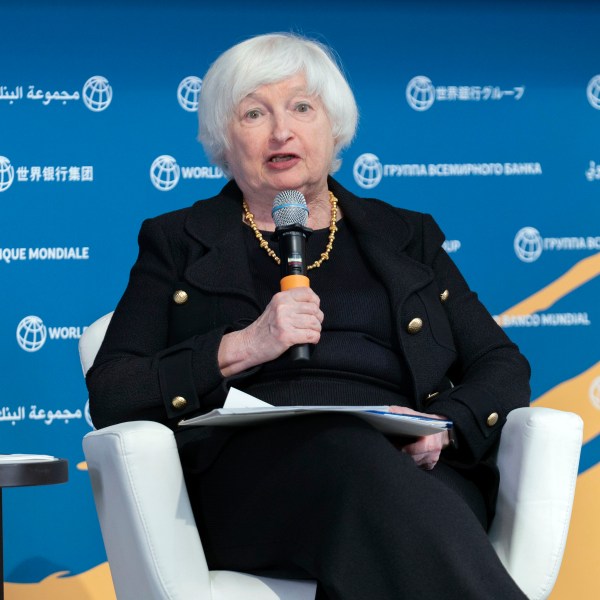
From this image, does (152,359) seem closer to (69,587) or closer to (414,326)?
(414,326)

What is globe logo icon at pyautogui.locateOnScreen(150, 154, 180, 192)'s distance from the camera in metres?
3.35

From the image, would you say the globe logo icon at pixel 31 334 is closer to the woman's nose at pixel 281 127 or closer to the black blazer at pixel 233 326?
the black blazer at pixel 233 326

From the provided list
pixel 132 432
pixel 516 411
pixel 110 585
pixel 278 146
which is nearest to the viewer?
pixel 132 432

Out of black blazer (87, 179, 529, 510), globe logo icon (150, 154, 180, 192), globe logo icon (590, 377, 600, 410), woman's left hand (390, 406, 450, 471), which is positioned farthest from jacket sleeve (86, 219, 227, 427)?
globe logo icon (590, 377, 600, 410)

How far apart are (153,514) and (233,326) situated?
433 millimetres

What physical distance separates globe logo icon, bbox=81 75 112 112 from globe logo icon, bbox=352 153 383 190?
78 cm

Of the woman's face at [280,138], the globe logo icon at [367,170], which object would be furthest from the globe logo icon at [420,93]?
the woman's face at [280,138]

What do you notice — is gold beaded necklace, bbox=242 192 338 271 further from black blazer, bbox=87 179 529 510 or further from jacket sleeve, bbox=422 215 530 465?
jacket sleeve, bbox=422 215 530 465

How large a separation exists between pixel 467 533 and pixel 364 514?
0.48 ft

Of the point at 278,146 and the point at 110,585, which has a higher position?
the point at 278,146

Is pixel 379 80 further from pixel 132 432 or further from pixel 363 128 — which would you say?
pixel 132 432

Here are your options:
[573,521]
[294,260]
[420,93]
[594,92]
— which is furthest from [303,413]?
[594,92]

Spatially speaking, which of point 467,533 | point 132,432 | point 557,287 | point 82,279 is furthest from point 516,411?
point 82,279

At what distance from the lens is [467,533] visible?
155cm
